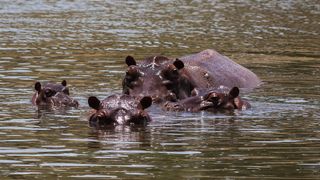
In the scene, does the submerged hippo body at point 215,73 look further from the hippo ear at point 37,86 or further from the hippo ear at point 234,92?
the hippo ear at point 37,86

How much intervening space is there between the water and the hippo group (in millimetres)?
238

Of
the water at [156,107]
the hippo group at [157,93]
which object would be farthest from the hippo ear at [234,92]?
the water at [156,107]

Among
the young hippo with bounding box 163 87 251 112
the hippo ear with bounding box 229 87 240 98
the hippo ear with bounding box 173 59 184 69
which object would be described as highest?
the hippo ear with bounding box 173 59 184 69

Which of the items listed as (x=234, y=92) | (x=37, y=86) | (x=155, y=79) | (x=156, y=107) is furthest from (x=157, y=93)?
(x=37, y=86)

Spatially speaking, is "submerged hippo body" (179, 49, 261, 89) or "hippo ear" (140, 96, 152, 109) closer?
"hippo ear" (140, 96, 152, 109)

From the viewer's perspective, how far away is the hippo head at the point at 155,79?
14206 millimetres

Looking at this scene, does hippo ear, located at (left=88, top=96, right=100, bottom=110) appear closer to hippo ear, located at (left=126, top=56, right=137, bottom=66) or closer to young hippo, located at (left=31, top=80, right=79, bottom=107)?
young hippo, located at (left=31, top=80, right=79, bottom=107)

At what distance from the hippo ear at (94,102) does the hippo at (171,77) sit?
1.88 metres

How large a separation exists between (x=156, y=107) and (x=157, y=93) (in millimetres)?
393

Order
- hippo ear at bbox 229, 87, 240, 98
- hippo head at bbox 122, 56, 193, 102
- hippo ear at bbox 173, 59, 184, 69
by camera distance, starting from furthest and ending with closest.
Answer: hippo ear at bbox 173, 59, 184, 69 < hippo head at bbox 122, 56, 193, 102 < hippo ear at bbox 229, 87, 240, 98

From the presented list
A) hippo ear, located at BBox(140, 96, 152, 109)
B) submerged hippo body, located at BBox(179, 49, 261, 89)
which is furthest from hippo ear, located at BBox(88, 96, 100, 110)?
submerged hippo body, located at BBox(179, 49, 261, 89)

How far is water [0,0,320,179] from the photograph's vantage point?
365 inches

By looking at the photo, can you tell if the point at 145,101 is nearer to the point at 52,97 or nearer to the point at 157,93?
the point at 157,93

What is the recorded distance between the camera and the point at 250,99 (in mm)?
15125
